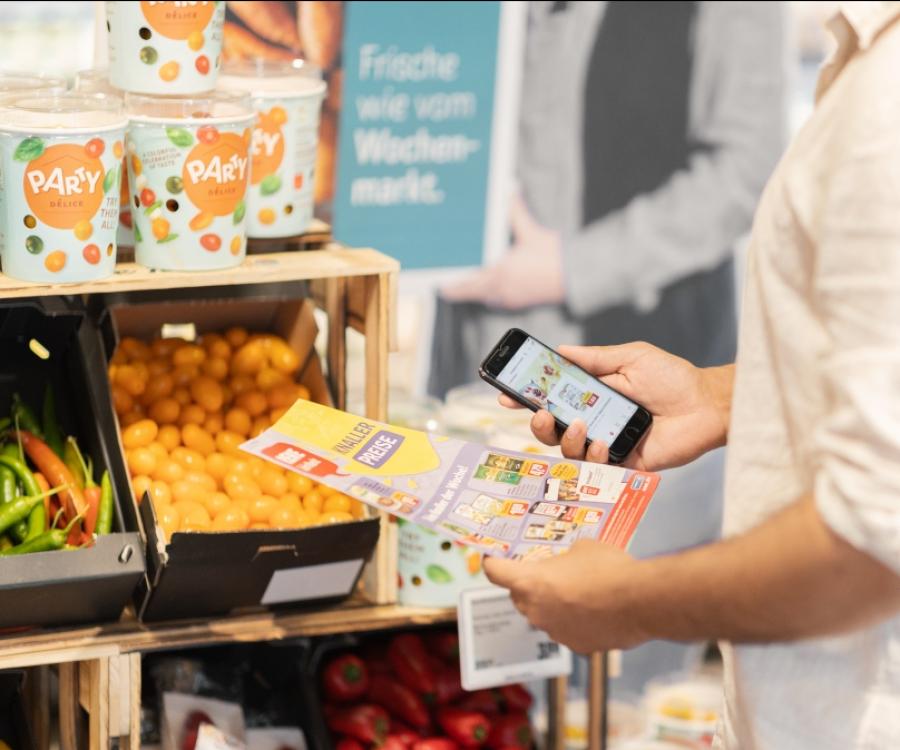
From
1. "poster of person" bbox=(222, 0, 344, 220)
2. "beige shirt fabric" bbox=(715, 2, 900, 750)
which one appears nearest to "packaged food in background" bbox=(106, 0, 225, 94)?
"poster of person" bbox=(222, 0, 344, 220)

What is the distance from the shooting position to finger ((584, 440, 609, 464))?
62.0 inches

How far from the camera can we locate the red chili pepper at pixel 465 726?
7.36 feet

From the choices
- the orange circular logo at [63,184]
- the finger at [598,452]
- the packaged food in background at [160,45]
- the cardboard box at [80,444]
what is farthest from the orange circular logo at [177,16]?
the finger at [598,452]

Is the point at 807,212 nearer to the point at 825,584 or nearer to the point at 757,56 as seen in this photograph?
the point at 825,584

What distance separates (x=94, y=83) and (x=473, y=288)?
1.00m

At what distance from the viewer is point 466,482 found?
1.48 meters

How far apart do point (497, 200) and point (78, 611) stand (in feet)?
4.15

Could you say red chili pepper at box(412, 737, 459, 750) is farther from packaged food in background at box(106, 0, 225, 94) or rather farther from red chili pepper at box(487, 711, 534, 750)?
packaged food in background at box(106, 0, 225, 94)

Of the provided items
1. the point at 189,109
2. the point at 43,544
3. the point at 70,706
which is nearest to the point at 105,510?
the point at 43,544

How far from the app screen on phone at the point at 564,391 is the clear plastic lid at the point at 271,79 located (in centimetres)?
58

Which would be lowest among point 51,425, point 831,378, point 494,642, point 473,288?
point 494,642

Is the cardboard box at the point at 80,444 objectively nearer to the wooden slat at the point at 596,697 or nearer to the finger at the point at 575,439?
the finger at the point at 575,439

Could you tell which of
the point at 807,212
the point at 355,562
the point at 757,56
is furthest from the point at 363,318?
the point at 757,56

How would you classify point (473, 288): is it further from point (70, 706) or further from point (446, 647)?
point (70, 706)
